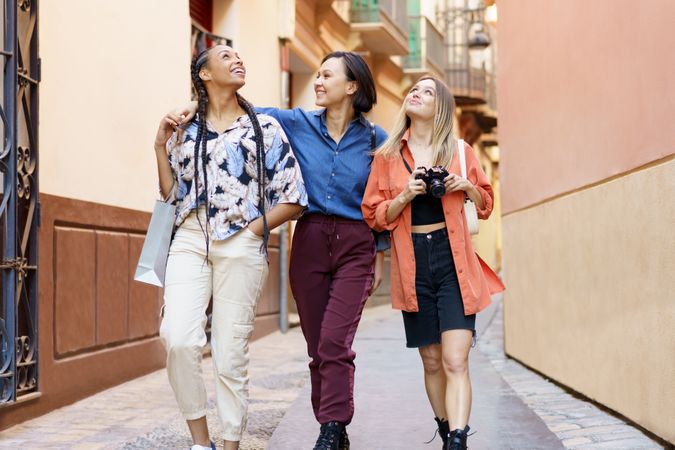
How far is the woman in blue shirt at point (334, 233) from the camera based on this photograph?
4.78 m

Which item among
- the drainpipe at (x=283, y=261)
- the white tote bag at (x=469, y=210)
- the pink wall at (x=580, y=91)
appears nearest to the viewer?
the white tote bag at (x=469, y=210)

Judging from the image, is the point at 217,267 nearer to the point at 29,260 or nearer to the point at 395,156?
the point at 395,156

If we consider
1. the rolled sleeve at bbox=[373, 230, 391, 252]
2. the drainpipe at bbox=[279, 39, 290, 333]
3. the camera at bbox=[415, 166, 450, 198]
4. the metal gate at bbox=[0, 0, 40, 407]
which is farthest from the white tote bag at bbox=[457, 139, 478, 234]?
the drainpipe at bbox=[279, 39, 290, 333]

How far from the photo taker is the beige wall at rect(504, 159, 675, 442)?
524 cm

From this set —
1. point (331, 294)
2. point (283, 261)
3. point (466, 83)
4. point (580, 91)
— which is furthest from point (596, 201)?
point (466, 83)

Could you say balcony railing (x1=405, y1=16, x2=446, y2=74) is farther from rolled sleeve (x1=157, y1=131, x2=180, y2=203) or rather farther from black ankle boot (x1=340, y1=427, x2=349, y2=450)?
rolled sleeve (x1=157, y1=131, x2=180, y2=203)

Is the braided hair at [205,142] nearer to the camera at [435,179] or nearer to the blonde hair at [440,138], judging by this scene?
the blonde hair at [440,138]

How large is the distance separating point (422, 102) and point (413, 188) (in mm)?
477

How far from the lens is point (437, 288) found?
4.81m

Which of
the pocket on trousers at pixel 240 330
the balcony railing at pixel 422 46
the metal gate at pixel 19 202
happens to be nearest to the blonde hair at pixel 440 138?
the pocket on trousers at pixel 240 330

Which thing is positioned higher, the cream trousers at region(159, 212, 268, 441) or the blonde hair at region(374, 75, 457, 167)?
the blonde hair at region(374, 75, 457, 167)

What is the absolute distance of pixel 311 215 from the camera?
491 cm

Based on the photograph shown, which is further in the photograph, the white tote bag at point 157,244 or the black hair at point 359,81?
the black hair at point 359,81

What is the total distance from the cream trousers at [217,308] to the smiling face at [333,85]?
2.62ft
